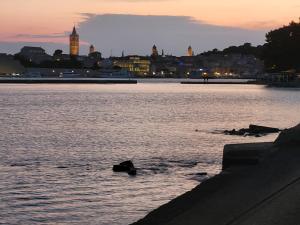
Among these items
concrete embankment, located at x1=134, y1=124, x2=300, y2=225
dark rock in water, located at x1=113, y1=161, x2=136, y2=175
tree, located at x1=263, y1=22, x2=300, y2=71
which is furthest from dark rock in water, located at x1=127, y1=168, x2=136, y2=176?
tree, located at x1=263, y1=22, x2=300, y2=71

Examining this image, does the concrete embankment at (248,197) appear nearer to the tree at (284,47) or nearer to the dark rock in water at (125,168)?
the dark rock in water at (125,168)

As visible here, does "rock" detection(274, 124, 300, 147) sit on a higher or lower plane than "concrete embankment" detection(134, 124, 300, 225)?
higher

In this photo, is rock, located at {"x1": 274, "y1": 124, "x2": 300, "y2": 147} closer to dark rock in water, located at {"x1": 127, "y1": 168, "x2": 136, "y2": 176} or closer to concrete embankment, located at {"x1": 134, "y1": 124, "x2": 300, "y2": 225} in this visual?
concrete embankment, located at {"x1": 134, "y1": 124, "x2": 300, "y2": 225}

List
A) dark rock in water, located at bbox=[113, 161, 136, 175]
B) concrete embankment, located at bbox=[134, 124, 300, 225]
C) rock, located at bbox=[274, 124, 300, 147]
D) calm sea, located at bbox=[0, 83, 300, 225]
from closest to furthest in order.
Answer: concrete embankment, located at bbox=[134, 124, 300, 225]
calm sea, located at bbox=[0, 83, 300, 225]
rock, located at bbox=[274, 124, 300, 147]
dark rock in water, located at bbox=[113, 161, 136, 175]

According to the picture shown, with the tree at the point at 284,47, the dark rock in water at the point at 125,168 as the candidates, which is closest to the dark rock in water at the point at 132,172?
the dark rock in water at the point at 125,168

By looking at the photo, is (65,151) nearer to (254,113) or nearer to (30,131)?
(30,131)

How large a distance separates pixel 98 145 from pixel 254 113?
1302 inches

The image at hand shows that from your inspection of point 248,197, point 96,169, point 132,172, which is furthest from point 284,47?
point 248,197

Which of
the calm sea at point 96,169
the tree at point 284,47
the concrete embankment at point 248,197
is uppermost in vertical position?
the tree at point 284,47

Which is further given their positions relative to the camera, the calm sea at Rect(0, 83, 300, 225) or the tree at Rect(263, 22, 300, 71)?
the tree at Rect(263, 22, 300, 71)

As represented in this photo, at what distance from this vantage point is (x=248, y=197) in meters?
11.4

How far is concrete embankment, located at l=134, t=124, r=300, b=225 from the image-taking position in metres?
9.61

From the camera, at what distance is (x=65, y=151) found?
29.3 m

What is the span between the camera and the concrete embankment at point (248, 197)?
9608 millimetres
